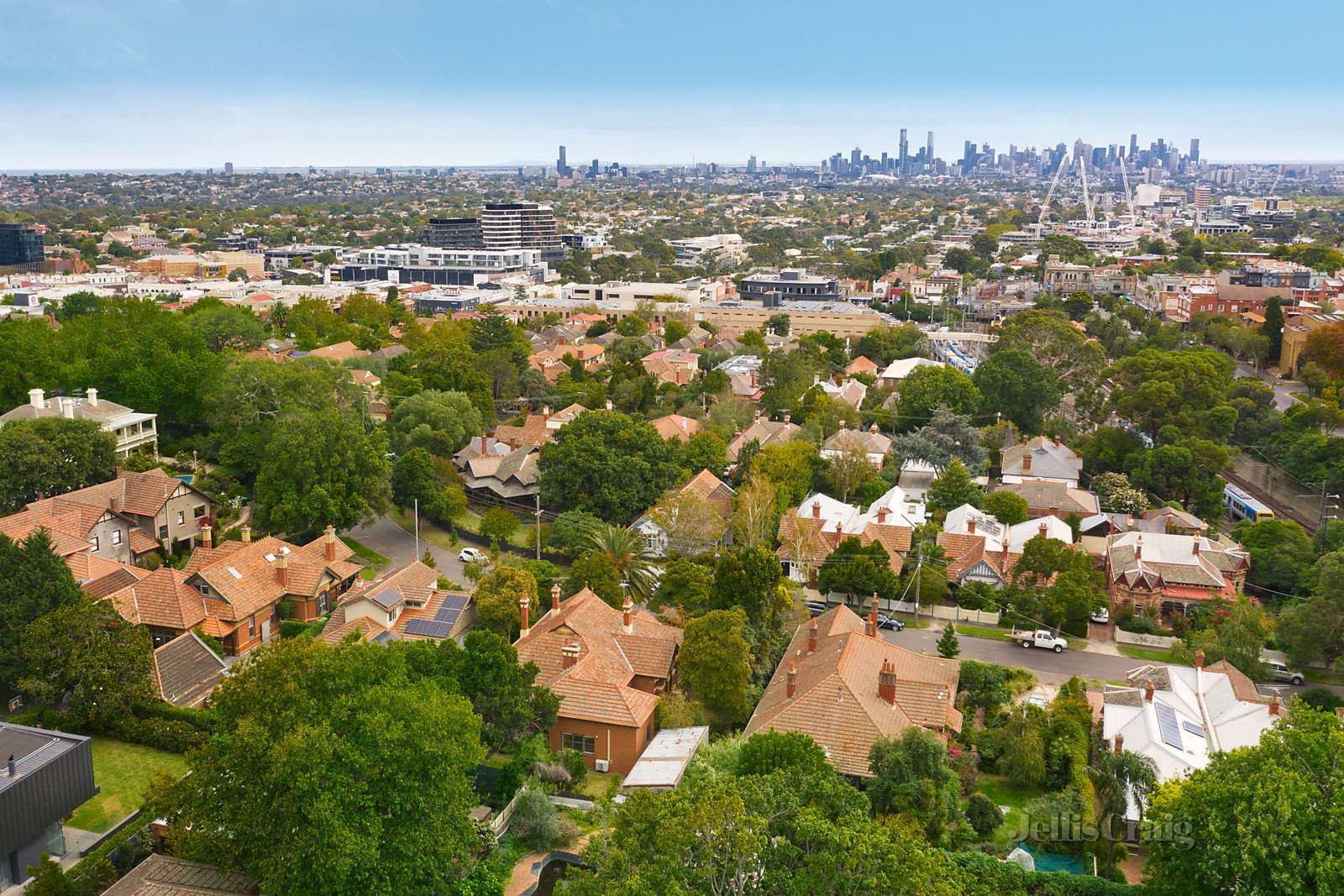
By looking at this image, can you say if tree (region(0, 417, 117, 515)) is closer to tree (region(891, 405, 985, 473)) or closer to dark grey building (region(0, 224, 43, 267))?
tree (region(891, 405, 985, 473))

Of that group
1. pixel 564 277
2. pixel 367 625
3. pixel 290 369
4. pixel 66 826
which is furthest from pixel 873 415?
pixel 564 277

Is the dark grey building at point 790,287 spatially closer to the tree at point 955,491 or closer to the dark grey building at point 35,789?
the tree at point 955,491

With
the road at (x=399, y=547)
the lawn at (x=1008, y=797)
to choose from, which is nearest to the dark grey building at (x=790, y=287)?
the road at (x=399, y=547)

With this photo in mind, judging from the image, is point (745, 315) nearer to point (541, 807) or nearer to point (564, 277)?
point (564, 277)

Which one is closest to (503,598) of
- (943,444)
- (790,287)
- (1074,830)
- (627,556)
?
(627,556)

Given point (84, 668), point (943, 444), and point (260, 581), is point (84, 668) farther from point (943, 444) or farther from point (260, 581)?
point (943, 444)

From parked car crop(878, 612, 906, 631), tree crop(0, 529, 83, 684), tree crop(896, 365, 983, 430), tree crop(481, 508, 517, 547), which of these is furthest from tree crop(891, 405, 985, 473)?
tree crop(0, 529, 83, 684)
